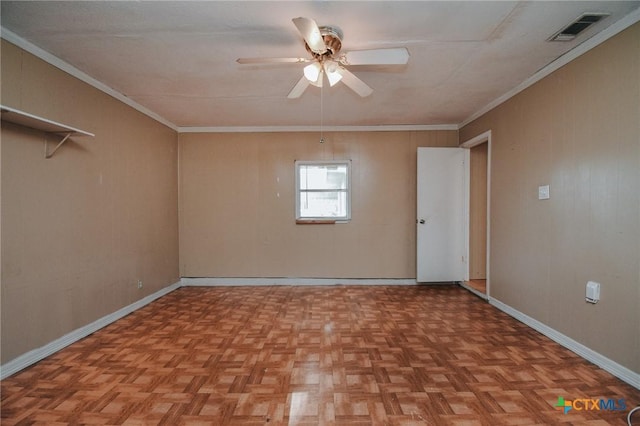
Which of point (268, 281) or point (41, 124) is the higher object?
point (41, 124)

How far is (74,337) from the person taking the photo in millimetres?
2574

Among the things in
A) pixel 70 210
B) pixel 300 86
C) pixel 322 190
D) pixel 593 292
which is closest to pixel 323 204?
pixel 322 190

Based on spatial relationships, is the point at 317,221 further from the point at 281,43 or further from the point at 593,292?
the point at 593,292

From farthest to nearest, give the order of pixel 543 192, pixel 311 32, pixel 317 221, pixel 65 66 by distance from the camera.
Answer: pixel 317 221 < pixel 543 192 < pixel 65 66 < pixel 311 32

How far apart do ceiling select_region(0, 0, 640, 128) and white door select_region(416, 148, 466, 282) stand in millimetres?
1048

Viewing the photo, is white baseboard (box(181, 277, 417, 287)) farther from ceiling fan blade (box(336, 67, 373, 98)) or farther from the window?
ceiling fan blade (box(336, 67, 373, 98))

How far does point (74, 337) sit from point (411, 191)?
13.9ft

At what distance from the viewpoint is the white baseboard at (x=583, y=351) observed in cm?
192

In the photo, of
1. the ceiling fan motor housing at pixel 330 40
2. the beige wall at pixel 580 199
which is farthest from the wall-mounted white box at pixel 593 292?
the ceiling fan motor housing at pixel 330 40

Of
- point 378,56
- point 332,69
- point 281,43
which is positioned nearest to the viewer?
point 378,56

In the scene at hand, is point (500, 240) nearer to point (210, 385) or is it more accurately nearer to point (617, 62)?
point (617, 62)

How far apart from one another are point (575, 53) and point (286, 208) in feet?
11.6

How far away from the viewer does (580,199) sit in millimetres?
2305

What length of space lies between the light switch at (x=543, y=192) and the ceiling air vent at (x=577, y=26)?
118 cm
